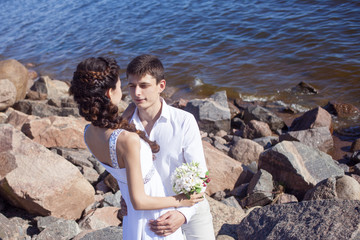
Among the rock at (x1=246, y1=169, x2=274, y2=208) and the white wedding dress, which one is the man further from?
the rock at (x1=246, y1=169, x2=274, y2=208)

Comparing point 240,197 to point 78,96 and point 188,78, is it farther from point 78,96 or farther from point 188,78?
point 188,78

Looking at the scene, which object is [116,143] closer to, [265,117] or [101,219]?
[101,219]

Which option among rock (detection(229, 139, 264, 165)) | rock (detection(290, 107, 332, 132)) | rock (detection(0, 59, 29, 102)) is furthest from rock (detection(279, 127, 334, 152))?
rock (detection(0, 59, 29, 102))

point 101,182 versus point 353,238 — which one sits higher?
point 353,238

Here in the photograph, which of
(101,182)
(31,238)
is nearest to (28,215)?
(31,238)

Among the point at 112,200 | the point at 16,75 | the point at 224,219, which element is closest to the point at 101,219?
the point at 112,200

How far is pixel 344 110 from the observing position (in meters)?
8.66

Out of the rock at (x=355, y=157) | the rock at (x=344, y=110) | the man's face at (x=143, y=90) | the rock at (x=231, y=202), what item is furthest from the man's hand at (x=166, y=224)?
the rock at (x=344, y=110)

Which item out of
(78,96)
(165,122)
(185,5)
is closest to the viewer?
(78,96)

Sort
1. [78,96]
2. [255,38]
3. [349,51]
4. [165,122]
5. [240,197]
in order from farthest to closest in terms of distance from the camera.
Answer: [255,38] < [349,51] < [240,197] < [165,122] < [78,96]

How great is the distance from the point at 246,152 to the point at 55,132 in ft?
11.3

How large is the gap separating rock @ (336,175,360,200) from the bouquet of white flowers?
9.23ft

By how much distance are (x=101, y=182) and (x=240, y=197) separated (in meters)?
2.13

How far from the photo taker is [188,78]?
38.8 feet
